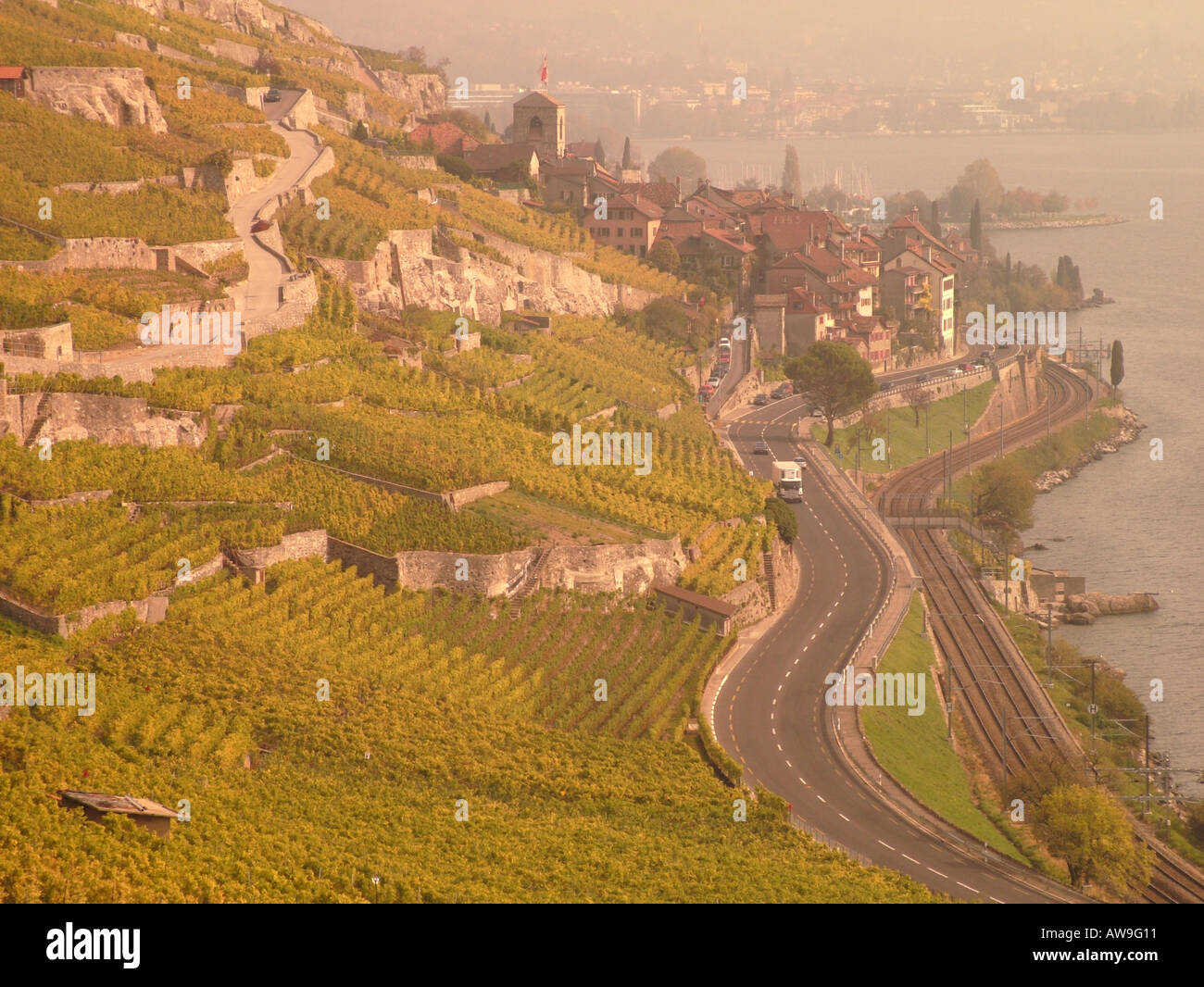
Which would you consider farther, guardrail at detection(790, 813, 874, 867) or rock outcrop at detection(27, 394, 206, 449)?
rock outcrop at detection(27, 394, 206, 449)

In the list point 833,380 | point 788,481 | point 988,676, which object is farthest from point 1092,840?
point 833,380

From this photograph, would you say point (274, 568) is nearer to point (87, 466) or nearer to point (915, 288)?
point (87, 466)

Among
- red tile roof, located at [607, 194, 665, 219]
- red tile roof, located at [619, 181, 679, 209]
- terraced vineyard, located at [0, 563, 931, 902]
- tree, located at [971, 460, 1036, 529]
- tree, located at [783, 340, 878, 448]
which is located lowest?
terraced vineyard, located at [0, 563, 931, 902]

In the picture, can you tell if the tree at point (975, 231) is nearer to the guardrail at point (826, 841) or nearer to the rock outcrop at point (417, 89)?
the rock outcrop at point (417, 89)

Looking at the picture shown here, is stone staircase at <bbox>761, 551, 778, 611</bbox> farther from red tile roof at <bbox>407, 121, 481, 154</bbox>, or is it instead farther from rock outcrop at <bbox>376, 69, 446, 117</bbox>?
rock outcrop at <bbox>376, 69, 446, 117</bbox>

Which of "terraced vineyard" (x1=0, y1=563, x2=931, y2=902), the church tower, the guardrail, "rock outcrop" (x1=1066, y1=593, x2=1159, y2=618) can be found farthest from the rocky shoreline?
the guardrail

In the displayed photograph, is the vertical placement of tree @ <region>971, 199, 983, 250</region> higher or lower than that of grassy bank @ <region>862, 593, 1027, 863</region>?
higher
